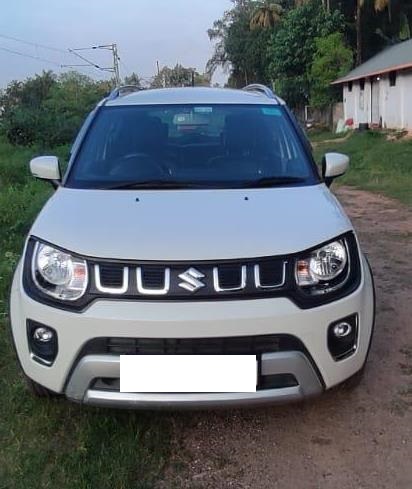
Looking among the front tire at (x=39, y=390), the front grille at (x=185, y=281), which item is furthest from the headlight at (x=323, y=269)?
the front tire at (x=39, y=390)

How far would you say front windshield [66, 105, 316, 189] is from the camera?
370 cm

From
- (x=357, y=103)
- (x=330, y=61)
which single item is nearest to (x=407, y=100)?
(x=357, y=103)

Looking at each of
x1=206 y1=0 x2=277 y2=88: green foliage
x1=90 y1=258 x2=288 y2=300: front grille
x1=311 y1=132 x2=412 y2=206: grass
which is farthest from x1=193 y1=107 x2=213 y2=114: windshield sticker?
x1=206 y1=0 x2=277 y2=88: green foliage

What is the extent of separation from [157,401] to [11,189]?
317 inches

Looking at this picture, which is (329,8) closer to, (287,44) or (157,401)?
(287,44)

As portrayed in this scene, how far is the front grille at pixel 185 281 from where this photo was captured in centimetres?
270

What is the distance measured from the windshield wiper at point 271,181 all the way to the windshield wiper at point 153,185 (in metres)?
0.30

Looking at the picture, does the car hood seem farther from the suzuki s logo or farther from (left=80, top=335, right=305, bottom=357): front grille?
(left=80, top=335, right=305, bottom=357): front grille

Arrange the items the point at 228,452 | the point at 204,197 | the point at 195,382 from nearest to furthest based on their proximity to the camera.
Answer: the point at 195,382 < the point at 228,452 < the point at 204,197

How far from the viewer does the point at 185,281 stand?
2699 millimetres

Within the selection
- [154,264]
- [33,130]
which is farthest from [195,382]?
[33,130]

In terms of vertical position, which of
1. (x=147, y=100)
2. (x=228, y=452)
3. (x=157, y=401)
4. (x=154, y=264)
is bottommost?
(x=228, y=452)

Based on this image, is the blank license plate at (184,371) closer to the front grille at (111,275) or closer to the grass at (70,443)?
the front grille at (111,275)

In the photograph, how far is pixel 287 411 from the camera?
338cm
